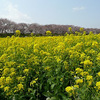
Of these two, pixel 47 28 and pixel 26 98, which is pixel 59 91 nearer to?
pixel 26 98

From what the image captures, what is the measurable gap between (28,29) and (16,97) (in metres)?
51.9

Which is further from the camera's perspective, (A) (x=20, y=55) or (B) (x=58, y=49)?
(A) (x=20, y=55)

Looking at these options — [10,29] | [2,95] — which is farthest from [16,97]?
[10,29]

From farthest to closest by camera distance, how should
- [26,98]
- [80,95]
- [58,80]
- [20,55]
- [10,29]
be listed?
[10,29] → [20,55] → [26,98] → [58,80] → [80,95]

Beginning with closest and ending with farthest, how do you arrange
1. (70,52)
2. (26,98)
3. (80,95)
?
(80,95), (26,98), (70,52)

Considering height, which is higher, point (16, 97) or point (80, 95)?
point (80, 95)

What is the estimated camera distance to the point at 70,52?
385 centimetres

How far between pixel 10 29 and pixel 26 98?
50572 mm

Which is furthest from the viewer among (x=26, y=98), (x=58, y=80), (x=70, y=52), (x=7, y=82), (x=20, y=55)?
(x=20, y=55)

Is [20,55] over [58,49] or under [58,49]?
under

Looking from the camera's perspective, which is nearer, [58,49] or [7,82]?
[7,82]

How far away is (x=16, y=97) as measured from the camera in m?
3.29

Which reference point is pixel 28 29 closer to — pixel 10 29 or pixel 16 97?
pixel 10 29

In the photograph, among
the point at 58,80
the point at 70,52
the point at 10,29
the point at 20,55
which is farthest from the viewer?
the point at 10,29
